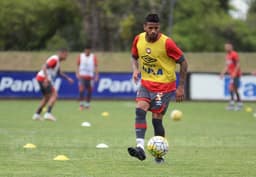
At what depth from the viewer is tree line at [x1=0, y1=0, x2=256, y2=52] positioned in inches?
1612

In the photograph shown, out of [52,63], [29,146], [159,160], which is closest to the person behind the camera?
[159,160]

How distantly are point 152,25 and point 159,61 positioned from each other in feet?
1.83

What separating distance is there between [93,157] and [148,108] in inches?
44.3

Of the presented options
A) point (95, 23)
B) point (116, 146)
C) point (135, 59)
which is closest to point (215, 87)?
point (95, 23)

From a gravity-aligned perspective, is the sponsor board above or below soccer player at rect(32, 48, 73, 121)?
below

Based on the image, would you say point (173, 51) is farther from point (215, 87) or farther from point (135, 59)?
point (215, 87)

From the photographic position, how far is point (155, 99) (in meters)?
11.2

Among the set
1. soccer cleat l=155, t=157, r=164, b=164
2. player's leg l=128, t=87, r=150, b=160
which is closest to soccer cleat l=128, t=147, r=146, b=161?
player's leg l=128, t=87, r=150, b=160

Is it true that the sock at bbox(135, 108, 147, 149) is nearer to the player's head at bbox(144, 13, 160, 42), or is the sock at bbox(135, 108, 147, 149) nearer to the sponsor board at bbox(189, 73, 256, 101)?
the player's head at bbox(144, 13, 160, 42)

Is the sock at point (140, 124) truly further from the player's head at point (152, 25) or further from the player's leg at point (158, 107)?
the player's head at point (152, 25)

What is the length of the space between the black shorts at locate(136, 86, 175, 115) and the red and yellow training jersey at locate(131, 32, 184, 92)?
0.20 ft

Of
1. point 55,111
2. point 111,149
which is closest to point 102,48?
point 55,111

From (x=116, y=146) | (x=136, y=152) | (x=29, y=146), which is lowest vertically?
(x=116, y=146)

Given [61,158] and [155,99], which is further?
[155,99]
